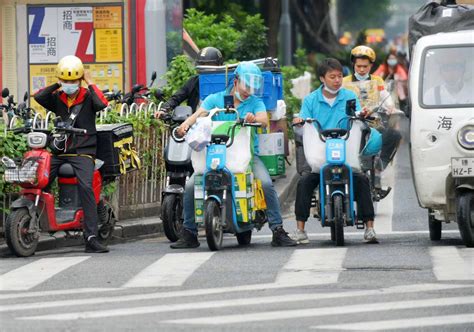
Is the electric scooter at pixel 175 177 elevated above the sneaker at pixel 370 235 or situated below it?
above

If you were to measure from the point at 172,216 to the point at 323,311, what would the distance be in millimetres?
5509

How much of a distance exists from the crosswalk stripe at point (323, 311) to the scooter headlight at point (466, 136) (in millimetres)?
3458

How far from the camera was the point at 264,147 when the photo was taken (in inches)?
555

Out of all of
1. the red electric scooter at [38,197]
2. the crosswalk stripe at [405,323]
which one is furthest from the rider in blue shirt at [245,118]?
the crosswalk stripe at [405,323]

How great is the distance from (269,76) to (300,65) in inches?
876

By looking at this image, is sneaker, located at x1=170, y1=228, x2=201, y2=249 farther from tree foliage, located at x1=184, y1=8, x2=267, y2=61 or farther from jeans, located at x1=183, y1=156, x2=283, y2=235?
tree foliage, located at x1=184, y1=8, x2=267, y2=61

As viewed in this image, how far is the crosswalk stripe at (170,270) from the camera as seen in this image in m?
11.3

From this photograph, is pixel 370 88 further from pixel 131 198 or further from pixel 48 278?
pixel 48 278

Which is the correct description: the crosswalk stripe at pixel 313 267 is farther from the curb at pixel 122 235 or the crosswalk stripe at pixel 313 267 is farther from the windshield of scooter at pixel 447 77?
the curb at pixel 122 235

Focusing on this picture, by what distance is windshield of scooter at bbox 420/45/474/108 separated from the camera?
45.7 ft

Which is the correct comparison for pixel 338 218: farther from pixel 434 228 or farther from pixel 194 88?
pixel 194 88

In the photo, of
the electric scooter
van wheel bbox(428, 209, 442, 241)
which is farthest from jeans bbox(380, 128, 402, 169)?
the electric scooter

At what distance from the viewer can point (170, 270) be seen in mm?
12133

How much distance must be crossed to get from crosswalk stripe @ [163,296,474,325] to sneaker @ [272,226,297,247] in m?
3.99
